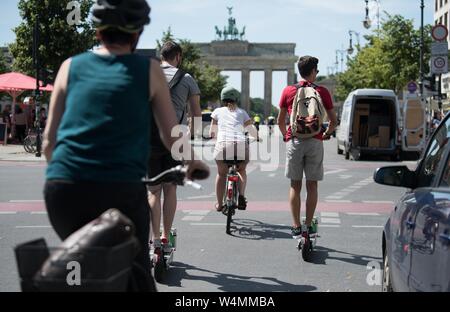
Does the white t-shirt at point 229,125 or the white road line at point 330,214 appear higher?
the white t-shirt at point 229,125

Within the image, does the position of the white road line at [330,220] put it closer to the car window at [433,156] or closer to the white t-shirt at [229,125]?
the white t-shirt at [229,125]

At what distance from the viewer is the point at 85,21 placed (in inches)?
1363

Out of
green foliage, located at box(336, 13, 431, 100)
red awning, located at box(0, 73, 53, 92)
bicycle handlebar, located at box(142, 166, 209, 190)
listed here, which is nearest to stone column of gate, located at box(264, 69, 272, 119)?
green foliage, located at box(336, 13, 431, 100)

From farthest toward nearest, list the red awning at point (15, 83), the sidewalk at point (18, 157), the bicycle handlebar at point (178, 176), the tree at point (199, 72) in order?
the tree at point (199, 72), the red awning at point (15, 83), the sidewalk at point (18, 157), the bicycle handlebar at point (178, 176)

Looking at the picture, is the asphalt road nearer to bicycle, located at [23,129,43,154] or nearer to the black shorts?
the black shorts

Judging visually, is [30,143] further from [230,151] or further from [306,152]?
[306,152]

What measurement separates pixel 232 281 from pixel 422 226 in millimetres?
2878

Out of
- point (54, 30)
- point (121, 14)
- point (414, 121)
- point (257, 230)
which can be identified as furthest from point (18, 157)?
point (121, 14)

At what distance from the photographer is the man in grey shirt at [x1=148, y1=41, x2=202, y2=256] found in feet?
18.6

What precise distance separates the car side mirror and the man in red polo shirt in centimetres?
255

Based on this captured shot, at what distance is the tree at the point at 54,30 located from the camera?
3422 cm

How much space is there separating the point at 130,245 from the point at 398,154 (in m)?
23.8

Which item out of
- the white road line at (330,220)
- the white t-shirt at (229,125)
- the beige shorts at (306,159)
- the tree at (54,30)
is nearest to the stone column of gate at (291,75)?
the tree at (54,30)

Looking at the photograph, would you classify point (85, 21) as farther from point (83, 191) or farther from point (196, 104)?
point (83, 191)
